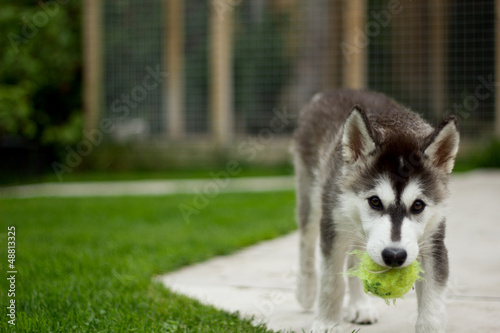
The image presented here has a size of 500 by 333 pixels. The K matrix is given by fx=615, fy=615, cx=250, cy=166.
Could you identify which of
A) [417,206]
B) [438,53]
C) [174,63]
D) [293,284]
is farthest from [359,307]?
[174,63]

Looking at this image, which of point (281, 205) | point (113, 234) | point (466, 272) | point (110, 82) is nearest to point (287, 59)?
point (110, 82)

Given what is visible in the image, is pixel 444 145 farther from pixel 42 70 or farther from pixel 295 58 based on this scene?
pixel 42 70

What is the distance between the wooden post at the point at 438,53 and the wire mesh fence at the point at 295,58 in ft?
0.07

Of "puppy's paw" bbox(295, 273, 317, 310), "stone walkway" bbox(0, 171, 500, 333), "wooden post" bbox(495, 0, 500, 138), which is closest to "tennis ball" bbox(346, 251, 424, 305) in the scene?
"stone walkway" bbox(0, 171, 500, 333)

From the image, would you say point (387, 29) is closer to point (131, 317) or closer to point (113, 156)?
point (113, 156)

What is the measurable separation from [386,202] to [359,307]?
3.30ft

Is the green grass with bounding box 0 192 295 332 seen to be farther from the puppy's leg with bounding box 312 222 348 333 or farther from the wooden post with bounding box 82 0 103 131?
the wooden post with bounding box 82 0 103 131

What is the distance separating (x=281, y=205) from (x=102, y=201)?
8.65ft

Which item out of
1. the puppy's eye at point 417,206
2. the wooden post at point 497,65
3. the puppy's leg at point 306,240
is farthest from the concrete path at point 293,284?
the wooden post at point 497,65

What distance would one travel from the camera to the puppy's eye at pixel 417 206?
2.66m

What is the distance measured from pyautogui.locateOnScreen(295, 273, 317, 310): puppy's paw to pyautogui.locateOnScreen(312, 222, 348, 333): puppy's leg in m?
0.46

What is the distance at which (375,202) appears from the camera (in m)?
2.71

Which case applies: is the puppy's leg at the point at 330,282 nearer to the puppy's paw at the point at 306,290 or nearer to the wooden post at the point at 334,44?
the puppy's paw at the point at 306,290

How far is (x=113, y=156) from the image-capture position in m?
13.7
